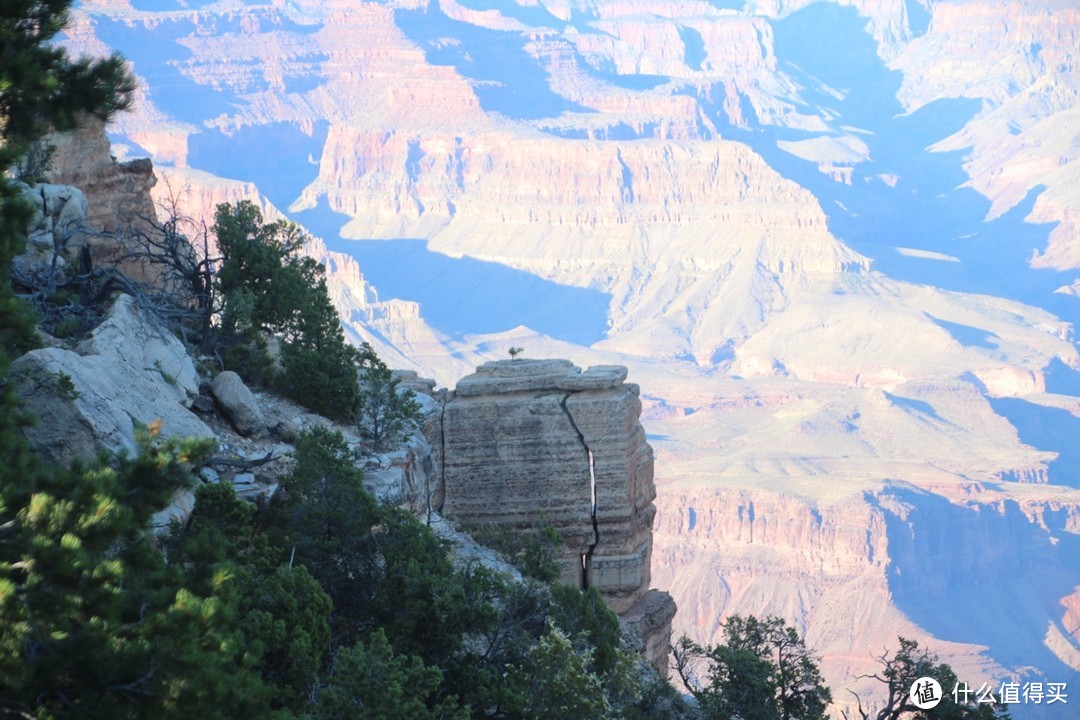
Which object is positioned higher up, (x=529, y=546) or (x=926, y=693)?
(x=529, y=546)

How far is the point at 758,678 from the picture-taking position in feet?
70.8

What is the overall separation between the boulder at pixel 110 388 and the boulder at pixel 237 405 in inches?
17.4

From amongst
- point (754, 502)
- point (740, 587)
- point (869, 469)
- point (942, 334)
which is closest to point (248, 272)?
point (740, 587)

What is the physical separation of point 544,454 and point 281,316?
484 cm

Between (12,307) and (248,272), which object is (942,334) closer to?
(248,272)

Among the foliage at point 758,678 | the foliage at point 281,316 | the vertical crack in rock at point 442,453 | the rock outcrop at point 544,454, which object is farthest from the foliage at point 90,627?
the rock outcrop at point 544,454

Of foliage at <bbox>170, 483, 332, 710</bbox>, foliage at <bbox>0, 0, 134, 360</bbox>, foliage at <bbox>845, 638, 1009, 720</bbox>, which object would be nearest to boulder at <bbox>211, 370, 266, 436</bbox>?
foliage at <bbox>170, 483, 332, 710</bbox>

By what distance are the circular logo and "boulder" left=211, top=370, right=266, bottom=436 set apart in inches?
386

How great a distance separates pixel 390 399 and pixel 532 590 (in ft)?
14.1

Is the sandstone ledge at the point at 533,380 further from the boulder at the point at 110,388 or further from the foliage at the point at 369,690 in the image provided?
the foliage at the point at 369,690

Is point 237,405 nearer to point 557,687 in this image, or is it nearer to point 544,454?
point 557,687

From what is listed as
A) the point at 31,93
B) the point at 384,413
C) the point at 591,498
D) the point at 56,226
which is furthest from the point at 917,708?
the point at 31,93

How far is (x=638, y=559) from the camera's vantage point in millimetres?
26500

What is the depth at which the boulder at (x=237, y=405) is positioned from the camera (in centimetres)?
2030
